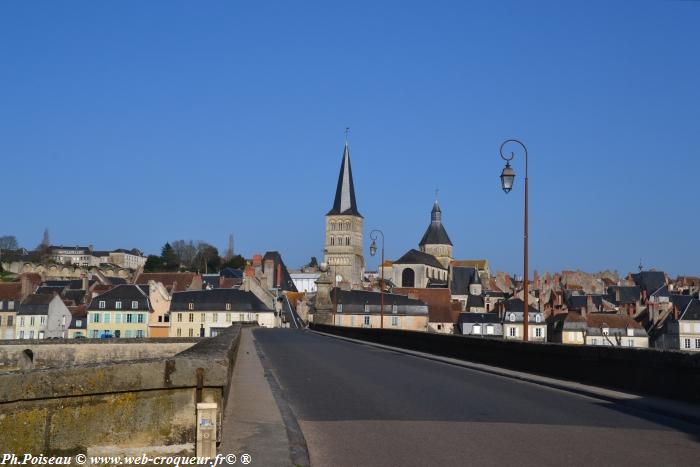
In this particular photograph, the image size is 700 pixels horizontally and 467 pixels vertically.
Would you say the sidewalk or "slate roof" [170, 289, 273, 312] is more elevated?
"slate roof" [170, 289, 273, 312]

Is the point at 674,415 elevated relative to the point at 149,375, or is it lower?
lower

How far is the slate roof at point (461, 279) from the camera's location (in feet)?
603

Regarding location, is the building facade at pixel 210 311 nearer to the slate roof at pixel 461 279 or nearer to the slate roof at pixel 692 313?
the slate roof at pixel 692 313

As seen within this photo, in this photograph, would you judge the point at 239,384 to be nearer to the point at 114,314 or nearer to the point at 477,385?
the point at 477,385

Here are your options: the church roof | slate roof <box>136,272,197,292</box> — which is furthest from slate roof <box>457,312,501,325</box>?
the church roof

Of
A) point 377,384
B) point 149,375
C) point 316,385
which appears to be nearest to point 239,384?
point 316,385

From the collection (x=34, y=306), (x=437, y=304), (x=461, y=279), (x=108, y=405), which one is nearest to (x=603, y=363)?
(x=108, y=405)

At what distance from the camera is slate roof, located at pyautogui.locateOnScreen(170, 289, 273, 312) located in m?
92.7

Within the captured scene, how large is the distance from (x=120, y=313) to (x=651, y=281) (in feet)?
365

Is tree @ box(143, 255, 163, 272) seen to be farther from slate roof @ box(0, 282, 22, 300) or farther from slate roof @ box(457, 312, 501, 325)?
slate roof @ box(457, 312, 501, 325)

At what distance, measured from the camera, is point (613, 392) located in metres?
15.6

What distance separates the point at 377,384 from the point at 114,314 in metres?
79.8

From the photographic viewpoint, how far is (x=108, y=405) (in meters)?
6.41

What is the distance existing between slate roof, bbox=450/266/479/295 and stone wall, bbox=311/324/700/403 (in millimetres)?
156327
